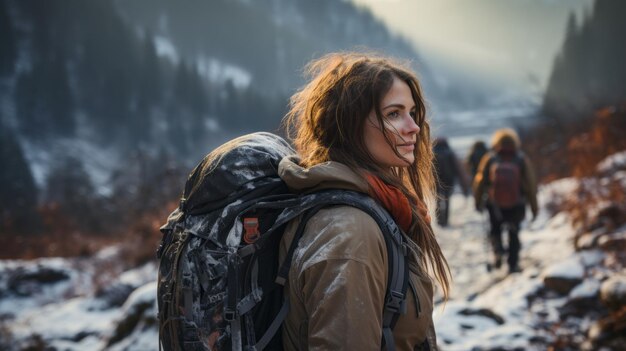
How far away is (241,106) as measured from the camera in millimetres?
64625

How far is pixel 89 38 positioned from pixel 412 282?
6968 cm

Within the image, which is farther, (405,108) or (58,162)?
(58,162)

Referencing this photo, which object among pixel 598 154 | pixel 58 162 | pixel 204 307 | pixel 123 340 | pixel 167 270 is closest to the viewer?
pixel 204 307

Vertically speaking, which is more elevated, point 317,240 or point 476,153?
point 476,153

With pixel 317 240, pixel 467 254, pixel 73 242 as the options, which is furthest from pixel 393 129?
pixel 73 242

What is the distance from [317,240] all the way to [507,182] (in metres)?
4.95

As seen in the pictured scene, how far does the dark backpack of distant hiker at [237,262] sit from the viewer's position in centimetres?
135

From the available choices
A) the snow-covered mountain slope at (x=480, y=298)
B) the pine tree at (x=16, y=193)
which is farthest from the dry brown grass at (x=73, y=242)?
the pine tree at (x=16, y=193)

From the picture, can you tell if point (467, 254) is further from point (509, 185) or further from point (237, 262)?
point (237, 262)

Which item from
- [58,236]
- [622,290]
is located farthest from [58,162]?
[622,290]

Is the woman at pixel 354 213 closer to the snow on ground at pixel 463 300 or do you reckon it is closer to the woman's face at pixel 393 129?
the woman's face at pixel 393 129

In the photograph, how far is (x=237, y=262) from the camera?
1.36 metres

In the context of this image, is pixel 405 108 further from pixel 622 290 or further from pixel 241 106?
pixel 241 106

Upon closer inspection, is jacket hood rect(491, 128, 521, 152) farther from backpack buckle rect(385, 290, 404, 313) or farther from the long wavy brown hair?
backpack buckle rect(385, 290, 404, 313)
